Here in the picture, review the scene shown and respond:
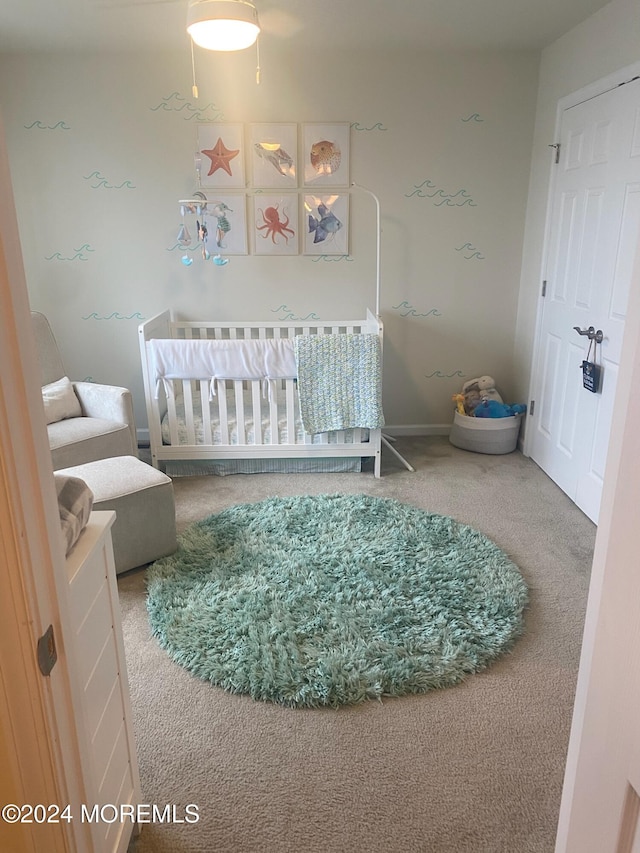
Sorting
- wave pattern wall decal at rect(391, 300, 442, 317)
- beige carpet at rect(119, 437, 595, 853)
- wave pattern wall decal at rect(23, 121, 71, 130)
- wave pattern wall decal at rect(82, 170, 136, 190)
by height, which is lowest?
beige carpet at rect(119, 437, 595, 853)

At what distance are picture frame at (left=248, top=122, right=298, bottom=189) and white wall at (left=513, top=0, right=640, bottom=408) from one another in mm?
1448

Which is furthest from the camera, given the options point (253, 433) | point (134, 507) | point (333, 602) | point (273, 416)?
point (253, 433)

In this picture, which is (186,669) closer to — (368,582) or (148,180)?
(368,582)

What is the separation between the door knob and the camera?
9.32 ft

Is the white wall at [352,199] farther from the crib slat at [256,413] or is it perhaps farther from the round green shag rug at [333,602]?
the round green shag rug at [333,602]

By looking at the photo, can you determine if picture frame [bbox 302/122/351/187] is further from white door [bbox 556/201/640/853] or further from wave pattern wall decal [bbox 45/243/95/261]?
white door [bbox 556/201/640/853]

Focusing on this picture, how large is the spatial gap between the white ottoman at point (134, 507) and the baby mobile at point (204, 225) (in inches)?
60.6

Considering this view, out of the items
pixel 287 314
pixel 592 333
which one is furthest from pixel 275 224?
pixel 592 333

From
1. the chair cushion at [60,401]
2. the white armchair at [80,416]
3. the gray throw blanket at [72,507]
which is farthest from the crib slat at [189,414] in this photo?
the gray throw blanket at [72,507]

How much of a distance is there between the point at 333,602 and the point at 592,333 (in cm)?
177

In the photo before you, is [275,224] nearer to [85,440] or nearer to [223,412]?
[223,412]

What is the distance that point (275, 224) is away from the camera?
3830 mm

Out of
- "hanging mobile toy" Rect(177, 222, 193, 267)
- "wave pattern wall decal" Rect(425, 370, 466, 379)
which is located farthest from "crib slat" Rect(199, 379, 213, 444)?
"wave pattern wall decal" Rect(425, 370, 466, 379)

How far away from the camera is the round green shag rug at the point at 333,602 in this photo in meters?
1.91
